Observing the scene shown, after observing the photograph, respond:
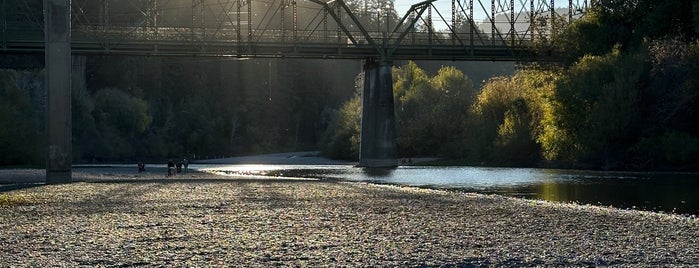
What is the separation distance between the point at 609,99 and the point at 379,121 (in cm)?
2747

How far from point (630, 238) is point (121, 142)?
108 m

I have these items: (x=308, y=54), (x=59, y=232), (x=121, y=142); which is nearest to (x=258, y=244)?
(x=59, y=232)

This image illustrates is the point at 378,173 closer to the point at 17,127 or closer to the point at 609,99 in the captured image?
the point at 609,99

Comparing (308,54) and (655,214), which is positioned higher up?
(308,54)

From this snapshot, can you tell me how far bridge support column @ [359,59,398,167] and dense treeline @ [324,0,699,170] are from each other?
8.87 metres

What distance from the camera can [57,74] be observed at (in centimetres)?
5156

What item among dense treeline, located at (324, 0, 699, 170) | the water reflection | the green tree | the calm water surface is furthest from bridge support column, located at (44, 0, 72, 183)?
dense treeline, located at (324, 0, 699, 170)

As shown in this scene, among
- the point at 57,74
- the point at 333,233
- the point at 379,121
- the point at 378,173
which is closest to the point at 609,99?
the point at 378,173

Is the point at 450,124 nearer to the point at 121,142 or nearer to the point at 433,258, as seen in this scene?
the point at 121,142

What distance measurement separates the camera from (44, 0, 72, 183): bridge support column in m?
51.4

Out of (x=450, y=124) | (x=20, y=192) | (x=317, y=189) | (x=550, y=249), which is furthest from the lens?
(x=450, y=124)

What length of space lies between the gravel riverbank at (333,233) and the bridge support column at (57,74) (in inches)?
604

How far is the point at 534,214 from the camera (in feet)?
98.8

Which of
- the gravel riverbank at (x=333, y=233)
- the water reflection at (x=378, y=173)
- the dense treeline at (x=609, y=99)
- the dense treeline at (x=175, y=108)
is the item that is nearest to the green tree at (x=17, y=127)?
the dense treeline at (x=175, y=108)
